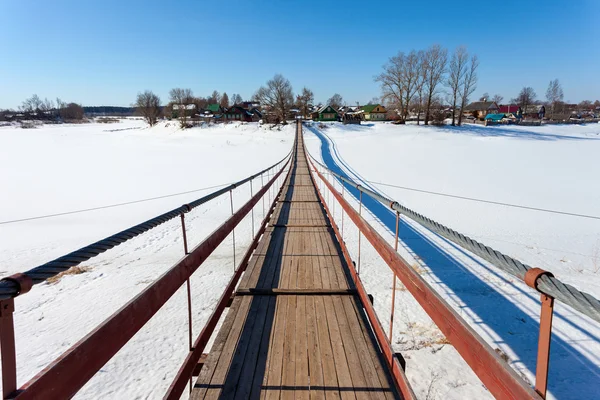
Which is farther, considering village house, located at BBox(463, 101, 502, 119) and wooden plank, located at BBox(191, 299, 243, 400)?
village house, located at BBox(463, 101, 502, 119)

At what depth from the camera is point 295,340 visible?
2828 mm

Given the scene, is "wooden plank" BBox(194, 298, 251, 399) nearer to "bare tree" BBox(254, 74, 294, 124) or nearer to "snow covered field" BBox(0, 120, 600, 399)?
"snow covered field" BBox(0, 120, 600, 399)

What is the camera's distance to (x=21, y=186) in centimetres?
1691

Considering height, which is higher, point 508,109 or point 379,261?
point 508,109

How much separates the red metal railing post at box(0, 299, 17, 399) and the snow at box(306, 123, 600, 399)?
3.76 m

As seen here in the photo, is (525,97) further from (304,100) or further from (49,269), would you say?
(49,269)

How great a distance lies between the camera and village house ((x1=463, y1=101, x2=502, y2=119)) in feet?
303

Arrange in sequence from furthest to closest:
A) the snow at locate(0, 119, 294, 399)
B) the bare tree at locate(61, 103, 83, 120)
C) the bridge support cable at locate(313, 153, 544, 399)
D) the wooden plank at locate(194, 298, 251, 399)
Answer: the bare tree at locate(61, 103, 83, 120) < the snow at locate(0, 119, 294, 399) < the wooden plank at locate(194, 298, 251, 399) < the bridge support cable at locate(313, 153, 544, 399)

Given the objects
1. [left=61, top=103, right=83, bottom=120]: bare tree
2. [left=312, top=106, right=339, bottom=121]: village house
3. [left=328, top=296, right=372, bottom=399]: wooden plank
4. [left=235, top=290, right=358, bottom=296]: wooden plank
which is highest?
[left=61, top=103, right=83, bottom=120]: bare tree

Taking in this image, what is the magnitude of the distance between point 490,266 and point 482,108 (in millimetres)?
102773

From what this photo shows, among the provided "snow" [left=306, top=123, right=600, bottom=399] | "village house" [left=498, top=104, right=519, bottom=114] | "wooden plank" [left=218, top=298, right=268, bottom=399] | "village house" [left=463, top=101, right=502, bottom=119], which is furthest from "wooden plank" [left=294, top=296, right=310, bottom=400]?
"village house" [left=498, top=104, right=519, bottom=114]

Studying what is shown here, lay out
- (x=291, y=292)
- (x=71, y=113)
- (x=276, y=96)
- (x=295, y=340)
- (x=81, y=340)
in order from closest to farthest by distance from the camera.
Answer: (x=81, y=340) < (x=295, y=340) < (x=291, y=292) < (x=276, y=96) < (x=71, y=113)

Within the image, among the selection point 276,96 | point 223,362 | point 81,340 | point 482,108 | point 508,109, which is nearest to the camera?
point 81,340

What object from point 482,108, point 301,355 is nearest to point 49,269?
point 301,355
